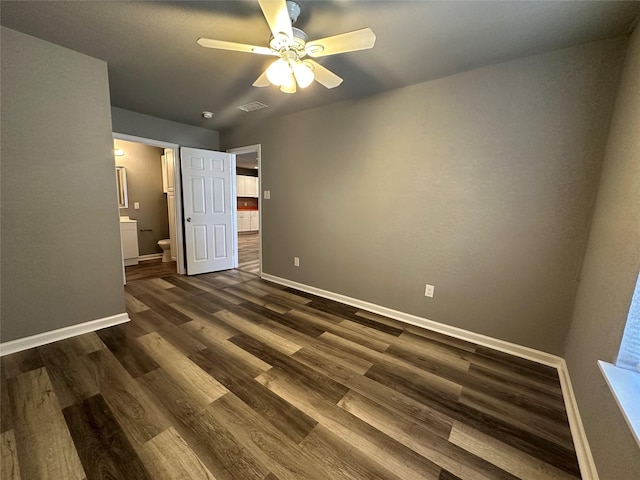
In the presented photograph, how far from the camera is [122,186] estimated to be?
4.50 metres

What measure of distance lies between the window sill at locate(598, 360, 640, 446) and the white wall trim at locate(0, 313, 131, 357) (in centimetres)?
341

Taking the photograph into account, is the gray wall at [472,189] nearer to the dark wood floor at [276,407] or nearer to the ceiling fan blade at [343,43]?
the dark wood floor at [276,407]

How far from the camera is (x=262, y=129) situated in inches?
145

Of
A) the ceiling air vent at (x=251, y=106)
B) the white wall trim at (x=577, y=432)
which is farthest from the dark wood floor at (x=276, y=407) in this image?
the ceiling air vent at (x=251, y=106)

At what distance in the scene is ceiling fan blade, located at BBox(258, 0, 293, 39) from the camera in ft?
3.95

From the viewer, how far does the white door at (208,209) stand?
3893 mm

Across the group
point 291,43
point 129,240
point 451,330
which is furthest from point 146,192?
point 451,330

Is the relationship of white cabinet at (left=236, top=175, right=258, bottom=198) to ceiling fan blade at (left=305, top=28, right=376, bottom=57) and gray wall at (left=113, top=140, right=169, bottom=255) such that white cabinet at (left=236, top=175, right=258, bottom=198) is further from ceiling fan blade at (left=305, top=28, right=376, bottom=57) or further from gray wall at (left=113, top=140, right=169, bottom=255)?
ceiling fan blade at (left=305, top=28, right=376, bottom=57)

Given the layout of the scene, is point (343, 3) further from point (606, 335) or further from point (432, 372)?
point (432, 372)

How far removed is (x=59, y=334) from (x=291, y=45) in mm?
2946

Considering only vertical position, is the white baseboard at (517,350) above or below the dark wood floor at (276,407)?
above

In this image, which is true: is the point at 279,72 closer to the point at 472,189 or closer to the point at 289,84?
the point at 289,84

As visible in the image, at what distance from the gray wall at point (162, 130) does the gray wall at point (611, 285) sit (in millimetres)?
4767

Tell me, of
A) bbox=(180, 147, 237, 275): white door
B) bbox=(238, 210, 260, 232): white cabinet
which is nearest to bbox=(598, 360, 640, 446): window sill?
bbox=(180, 147, 237, 275): white door
